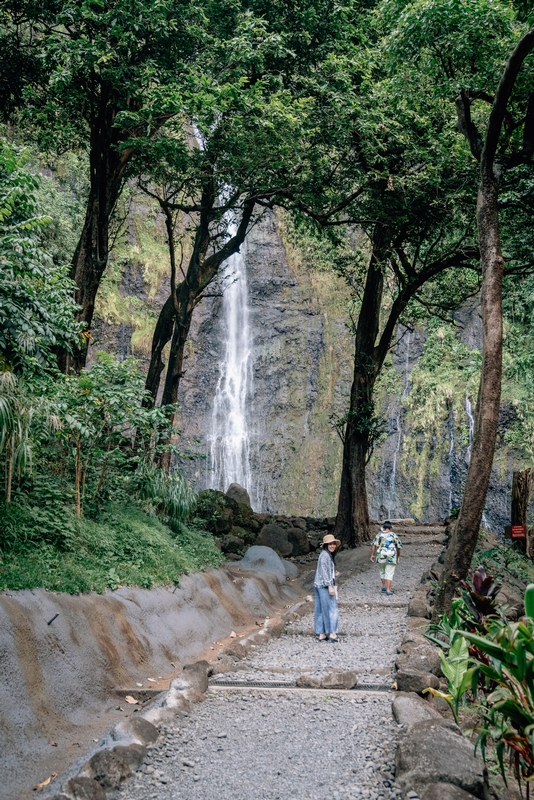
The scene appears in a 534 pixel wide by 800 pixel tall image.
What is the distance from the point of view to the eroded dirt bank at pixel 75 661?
4730 mm

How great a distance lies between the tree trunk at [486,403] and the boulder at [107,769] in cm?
404

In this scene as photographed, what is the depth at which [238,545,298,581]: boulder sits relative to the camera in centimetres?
1345

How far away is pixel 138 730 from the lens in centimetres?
425

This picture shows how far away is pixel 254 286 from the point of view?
33.2 meters

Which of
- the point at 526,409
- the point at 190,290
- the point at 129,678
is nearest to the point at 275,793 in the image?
the point at 129,678

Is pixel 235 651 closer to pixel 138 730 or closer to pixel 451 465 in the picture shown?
pixel 138 730

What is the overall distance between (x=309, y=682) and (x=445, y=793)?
2.82 metres

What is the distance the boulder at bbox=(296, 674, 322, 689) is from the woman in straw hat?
2.35 m

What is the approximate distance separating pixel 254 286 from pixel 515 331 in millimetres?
13729

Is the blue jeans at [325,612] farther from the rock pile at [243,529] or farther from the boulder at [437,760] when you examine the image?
the rock pile at [243,529]

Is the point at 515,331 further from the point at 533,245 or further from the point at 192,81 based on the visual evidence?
the point at 192,81

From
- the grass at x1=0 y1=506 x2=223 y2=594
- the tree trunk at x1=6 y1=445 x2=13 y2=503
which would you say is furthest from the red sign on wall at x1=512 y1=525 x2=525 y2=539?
the tree trunk at x1=6 y1=445 x2=13 y2=503

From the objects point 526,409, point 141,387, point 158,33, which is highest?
point 158,33

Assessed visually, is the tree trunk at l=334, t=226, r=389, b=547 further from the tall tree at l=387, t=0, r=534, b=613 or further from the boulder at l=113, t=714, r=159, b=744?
the boulder at l=113, t=714, r=159, b=744
